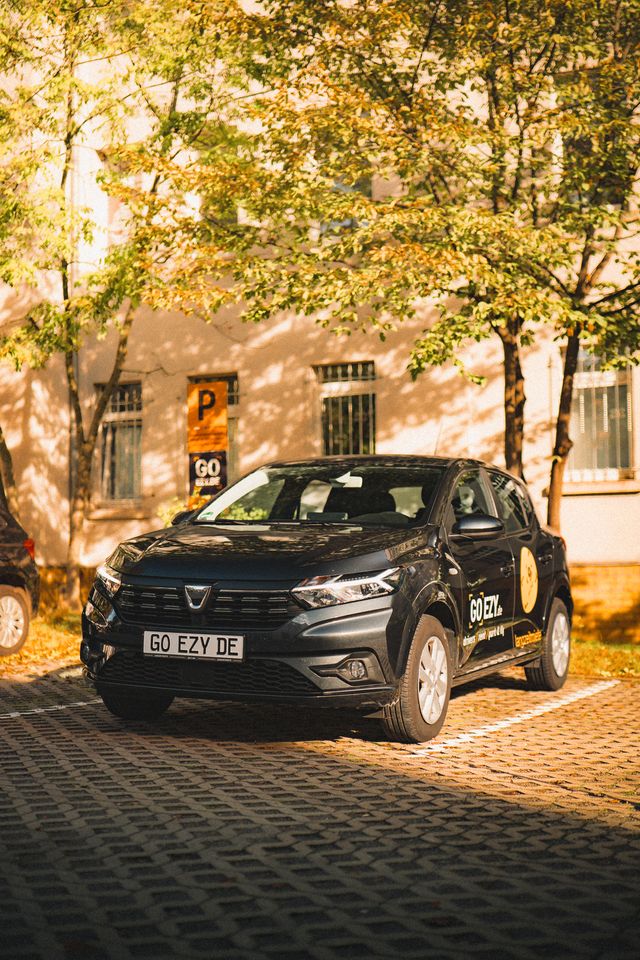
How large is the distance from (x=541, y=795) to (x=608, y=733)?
215cm

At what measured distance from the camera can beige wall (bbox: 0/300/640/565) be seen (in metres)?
15.6

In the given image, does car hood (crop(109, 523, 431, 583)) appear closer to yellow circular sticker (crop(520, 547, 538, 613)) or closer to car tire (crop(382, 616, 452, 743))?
car tire (crop(382, 616, 452, 743))

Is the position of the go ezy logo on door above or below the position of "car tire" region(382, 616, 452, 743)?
above

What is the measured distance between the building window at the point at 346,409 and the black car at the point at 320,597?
29.0ft

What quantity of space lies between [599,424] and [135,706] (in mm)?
9503

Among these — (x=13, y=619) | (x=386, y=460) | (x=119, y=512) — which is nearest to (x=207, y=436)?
(x=13, y=619)

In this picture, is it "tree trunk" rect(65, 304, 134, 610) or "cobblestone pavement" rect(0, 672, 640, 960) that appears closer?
"cobblestone pavement" rect(0, 672, 640, 960)

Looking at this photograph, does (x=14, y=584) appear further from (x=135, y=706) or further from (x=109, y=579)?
(x=109, y=579)

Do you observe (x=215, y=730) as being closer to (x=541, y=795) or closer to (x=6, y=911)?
(x=541, y=795)

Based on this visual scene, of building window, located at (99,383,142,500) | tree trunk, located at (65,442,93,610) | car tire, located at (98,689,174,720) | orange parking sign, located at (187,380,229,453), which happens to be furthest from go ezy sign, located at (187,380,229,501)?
building window, located at (99,383,142,500)

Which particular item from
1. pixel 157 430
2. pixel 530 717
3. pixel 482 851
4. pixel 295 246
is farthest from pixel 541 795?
pixel 157 430

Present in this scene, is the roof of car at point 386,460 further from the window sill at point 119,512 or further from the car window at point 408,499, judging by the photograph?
the window sill at point 119,512

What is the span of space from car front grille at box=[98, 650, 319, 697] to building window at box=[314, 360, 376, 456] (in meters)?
10.5

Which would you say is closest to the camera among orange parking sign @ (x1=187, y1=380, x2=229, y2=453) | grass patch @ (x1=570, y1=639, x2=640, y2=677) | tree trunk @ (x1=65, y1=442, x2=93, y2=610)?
grass patch @ (x1=570, y1=639, x2=640, y2=677)
